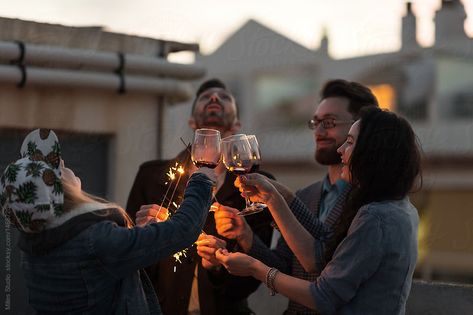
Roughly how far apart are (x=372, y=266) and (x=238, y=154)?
697mm

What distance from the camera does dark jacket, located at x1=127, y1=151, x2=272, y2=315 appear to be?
325 cm

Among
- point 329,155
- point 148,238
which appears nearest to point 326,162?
point 329,155

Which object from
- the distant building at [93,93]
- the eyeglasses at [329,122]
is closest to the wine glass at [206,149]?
the eyeglasses at [329,122]

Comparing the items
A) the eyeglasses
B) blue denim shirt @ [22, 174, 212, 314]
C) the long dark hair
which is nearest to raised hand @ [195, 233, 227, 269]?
blue denim shirt @ [22, 174, 212, 314]

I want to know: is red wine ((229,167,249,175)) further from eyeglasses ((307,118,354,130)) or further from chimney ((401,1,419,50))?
chimney ((401,1,419,50))

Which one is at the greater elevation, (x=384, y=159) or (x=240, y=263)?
(x=384, y=159)

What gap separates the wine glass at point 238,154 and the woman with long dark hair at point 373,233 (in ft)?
1.23

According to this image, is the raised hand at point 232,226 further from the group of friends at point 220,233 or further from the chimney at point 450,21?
the chimney at point 450,21

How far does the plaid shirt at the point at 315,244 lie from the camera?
2.75m

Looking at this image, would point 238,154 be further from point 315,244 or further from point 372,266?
point 372,266

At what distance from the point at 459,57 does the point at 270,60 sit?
9654 mm

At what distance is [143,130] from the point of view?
6211 mm

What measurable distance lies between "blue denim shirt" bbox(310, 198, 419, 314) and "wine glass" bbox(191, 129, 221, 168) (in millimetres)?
553

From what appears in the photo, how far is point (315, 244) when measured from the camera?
265cm
